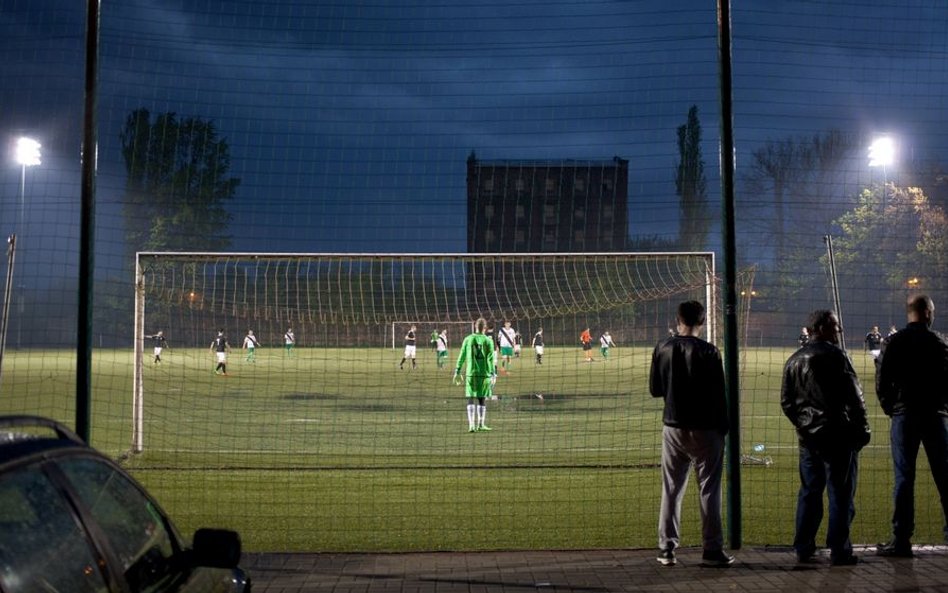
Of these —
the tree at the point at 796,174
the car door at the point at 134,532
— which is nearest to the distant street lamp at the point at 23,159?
the car door at the point at 134,532

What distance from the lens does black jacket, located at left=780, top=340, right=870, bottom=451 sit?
656cm

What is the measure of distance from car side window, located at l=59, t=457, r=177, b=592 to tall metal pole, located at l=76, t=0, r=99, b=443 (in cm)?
423

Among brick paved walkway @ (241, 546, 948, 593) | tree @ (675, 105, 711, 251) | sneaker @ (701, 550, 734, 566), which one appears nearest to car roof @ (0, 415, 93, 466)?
brick paved walkway @ (241, 546, 948, 593)

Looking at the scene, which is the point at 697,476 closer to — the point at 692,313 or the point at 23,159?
the point at 692,313

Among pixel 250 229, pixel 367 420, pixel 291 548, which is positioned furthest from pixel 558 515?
pixel 367 420

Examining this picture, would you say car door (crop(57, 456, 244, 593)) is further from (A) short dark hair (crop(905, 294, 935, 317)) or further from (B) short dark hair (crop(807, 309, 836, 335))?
(A) short dark hair (crop(905, 294, 935, 317))

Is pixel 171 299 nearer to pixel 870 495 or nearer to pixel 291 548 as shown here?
pixel 291 548

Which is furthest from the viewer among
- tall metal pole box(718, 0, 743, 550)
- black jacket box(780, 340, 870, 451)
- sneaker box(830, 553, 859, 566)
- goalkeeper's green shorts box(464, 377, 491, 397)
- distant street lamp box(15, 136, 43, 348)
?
goalkeeper's green shorts box(464, 377, 491, 397)

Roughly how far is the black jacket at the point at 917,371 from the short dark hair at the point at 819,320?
1.91 ft

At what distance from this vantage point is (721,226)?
7.67 metres

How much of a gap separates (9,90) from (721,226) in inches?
237

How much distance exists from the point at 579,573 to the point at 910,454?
2.51m

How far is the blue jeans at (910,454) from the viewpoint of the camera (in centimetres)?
695

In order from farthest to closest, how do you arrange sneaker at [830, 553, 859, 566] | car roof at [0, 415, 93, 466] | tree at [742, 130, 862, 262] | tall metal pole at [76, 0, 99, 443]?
tree at [742, 130, 862, 262]
tall metal pole at [76, 0, 99, 443]
sneaker at [830, 553, 859, 566]
car roof at [0, 415, 93, 466]
